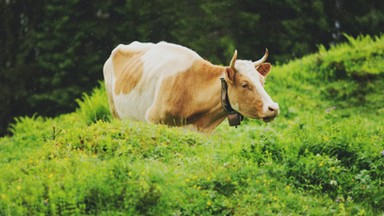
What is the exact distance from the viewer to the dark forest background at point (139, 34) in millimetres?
20438

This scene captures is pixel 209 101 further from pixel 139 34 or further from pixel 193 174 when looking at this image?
pixel 139 34

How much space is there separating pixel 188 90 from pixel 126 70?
1449 mm

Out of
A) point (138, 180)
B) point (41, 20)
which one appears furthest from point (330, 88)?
point (41, 20)

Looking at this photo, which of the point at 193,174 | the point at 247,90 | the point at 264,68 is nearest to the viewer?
the point at 193,174

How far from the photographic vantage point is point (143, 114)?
9.04 meters

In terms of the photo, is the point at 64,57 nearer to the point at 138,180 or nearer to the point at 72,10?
the point at 72,10

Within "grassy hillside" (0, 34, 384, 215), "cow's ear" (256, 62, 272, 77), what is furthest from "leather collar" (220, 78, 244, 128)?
"cow's ear" (256, 62, 272, 77)

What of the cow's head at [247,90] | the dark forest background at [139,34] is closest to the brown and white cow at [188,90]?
the cow's head at [247,90]

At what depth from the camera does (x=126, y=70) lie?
961cm

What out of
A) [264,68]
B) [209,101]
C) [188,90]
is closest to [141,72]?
[188,90]

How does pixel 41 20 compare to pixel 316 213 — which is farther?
pixel 41 20

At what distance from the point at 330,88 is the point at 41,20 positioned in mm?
10833

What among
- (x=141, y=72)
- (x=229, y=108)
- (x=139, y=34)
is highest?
(x=141, y=72)

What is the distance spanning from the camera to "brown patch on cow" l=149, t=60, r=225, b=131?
8430 millimetres
